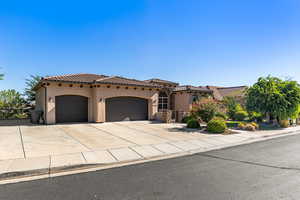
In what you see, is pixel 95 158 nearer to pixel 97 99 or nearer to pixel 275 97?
pixel 97 99

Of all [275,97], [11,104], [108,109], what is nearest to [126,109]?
[108,109]

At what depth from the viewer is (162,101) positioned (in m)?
19.2

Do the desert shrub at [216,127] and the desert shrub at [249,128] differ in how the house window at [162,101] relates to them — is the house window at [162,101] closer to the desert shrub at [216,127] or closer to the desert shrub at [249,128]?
the desert shrub at [216,127]

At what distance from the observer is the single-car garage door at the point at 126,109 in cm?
1535

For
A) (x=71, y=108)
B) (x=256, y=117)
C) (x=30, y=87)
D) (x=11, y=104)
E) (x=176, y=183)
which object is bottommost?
(x=176, y=183)

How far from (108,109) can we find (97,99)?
5.00 ft

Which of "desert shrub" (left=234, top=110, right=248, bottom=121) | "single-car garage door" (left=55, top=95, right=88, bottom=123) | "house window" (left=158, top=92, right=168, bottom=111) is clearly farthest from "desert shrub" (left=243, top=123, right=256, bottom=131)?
"single-car garage door" (left=55, top=95, right=88, bottom=123)

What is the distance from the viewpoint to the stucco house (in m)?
13.3

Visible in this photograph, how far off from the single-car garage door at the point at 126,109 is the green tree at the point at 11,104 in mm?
10973

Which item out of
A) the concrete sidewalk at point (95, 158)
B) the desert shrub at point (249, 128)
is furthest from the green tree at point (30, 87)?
the desert shrub at point (249, 128)

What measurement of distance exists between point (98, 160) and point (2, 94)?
21.0 metres

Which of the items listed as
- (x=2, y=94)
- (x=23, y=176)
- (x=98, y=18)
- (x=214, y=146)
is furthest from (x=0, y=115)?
(x=214, y=146)

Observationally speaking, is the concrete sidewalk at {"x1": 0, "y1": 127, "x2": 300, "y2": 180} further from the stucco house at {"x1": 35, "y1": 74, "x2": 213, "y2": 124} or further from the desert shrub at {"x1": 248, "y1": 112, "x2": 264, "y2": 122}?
→ the desert shrub at {"x1": 248, "y1": 112, "x2": 264, "y2": 122}

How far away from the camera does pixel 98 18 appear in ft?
41.2
